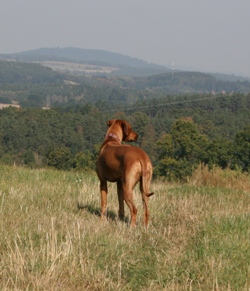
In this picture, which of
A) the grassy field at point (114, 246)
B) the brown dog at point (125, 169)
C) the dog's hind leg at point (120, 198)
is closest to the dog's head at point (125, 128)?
the brown dog at point (125, 169)

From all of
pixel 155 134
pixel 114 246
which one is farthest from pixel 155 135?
pixel 114 246

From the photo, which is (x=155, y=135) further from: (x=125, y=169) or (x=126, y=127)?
(x=125, y=169)

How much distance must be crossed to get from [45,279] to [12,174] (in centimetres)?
584

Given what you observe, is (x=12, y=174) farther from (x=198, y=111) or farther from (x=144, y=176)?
(x=198, y=111)

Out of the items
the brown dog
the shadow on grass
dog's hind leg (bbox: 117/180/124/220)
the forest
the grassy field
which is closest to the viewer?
the grassy field

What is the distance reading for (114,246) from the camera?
16.6 ft

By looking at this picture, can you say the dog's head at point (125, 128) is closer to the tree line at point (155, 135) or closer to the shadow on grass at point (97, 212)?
the shadow on grass at point (97, 212)

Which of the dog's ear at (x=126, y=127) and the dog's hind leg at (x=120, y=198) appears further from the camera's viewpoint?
the dog's ear at (x=126, y=127)

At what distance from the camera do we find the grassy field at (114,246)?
13.9ft

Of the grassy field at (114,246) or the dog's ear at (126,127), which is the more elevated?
the dog's ear at (126,127)

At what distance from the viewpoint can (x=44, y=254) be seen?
439cm

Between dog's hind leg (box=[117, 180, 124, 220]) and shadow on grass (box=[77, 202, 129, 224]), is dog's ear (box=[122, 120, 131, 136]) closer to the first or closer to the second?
dog's hind leg (box=[117, 180, 124, 220])

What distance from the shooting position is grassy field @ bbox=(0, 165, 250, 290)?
4223 millimetres

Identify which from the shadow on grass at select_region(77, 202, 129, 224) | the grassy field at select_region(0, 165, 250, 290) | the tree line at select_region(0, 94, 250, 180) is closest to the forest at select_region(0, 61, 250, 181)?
the tree line at select_region(0, 94, 250, 180)
